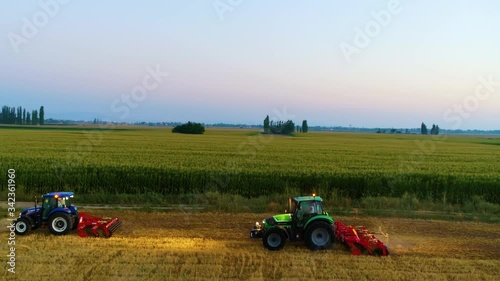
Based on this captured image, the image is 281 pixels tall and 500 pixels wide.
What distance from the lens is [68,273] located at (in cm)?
948

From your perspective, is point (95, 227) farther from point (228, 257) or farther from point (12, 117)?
point (12, 117)

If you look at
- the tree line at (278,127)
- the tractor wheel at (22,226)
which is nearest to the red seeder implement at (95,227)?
the tractor wheel at (22,226)

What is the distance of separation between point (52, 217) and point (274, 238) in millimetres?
6663

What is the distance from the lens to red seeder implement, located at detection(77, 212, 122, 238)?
12789mm

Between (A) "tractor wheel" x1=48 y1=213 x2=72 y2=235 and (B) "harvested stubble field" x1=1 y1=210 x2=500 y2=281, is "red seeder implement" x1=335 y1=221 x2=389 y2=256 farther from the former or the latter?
(A) "tractor wheel" x1=48 y1=213 x2=72 y2=235

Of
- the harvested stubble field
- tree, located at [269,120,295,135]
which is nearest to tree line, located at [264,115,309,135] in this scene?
tree, located at [269,120,295,135]

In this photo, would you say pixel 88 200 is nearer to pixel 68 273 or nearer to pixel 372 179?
pixel 68 273

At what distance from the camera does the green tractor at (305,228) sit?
457 inches

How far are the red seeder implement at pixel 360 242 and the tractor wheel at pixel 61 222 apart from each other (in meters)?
7.96

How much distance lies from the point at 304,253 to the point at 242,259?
1.75 metres

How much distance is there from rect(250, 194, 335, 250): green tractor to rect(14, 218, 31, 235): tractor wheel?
6986 mm

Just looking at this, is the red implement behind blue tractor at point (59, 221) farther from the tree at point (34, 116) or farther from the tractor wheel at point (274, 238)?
the tree at point (34, 116)

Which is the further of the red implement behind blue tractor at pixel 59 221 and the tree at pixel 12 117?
the tree at pixel 12 117

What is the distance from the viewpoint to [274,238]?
461 inches
